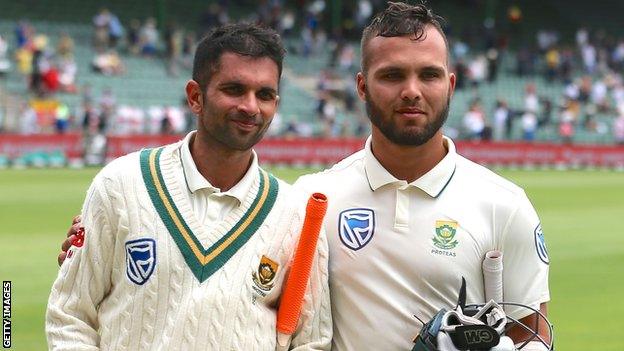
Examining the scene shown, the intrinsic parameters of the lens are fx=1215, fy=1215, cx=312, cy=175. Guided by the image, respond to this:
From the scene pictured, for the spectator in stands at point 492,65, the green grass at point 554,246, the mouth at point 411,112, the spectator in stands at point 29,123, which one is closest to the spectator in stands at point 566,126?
the spectator in stands at point 492,65

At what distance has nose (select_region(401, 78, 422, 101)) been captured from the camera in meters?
4.39

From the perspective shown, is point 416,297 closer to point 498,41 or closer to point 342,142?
point 342,142

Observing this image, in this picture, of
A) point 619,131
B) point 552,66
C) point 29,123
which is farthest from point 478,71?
point 29,123

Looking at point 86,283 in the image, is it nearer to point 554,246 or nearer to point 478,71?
point 554,246

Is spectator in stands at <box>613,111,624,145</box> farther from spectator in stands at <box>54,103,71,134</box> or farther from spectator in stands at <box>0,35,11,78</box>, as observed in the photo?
spectator in stands at <box>0,35,11,78</box>

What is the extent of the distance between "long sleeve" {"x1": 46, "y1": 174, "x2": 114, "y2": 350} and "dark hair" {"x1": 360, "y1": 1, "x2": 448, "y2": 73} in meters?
1.16

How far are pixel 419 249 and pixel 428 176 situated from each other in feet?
0.93

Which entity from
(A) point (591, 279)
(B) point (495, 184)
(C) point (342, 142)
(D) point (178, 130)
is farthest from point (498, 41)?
(B) point (495, 184)

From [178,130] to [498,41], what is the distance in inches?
730

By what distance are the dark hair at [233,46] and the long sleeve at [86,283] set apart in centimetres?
55

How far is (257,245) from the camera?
427cm

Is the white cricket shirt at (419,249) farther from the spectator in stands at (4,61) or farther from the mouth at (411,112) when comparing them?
the spectator in stands at (4,61)

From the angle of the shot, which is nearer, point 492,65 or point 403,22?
point 403,22

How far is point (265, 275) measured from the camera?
4.25 m
